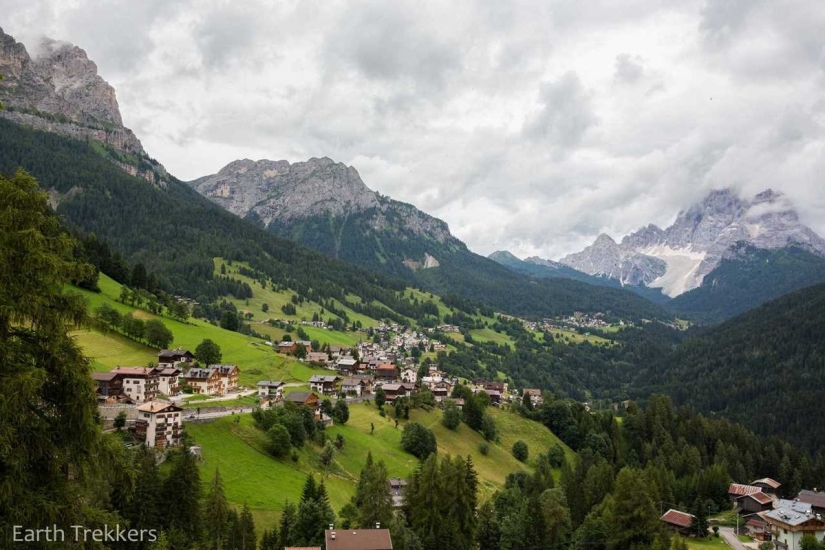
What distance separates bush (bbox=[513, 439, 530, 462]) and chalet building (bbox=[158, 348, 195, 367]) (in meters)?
66.1

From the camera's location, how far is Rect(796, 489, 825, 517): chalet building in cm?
8264

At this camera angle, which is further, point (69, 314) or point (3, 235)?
point (69, 314)

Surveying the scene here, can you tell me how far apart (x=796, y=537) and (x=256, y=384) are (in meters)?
87.1

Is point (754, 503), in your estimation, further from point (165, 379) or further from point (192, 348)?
point (192, 348)

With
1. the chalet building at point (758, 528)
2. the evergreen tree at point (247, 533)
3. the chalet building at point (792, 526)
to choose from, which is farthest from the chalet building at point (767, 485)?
the evergreen tree at point (247, 533)

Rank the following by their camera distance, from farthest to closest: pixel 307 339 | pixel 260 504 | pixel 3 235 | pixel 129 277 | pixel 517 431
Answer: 1. pixel 307 339
2. pixel 129 277
3. pixel 517 431
4. pixel 260 504
5. pixel 3 235

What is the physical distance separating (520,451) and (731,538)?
142 feet

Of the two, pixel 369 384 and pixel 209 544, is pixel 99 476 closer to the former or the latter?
pixel 209 544

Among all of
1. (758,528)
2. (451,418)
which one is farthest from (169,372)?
(758,528)

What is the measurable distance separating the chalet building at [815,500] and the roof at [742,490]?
5.71m

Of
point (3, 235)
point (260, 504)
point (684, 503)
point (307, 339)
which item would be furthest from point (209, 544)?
point (307, 339)

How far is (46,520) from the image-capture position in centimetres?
1177

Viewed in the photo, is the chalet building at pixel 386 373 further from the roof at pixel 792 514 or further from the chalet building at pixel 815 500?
the roof at pixel 792 514

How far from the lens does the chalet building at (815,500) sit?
82644 millimetres
